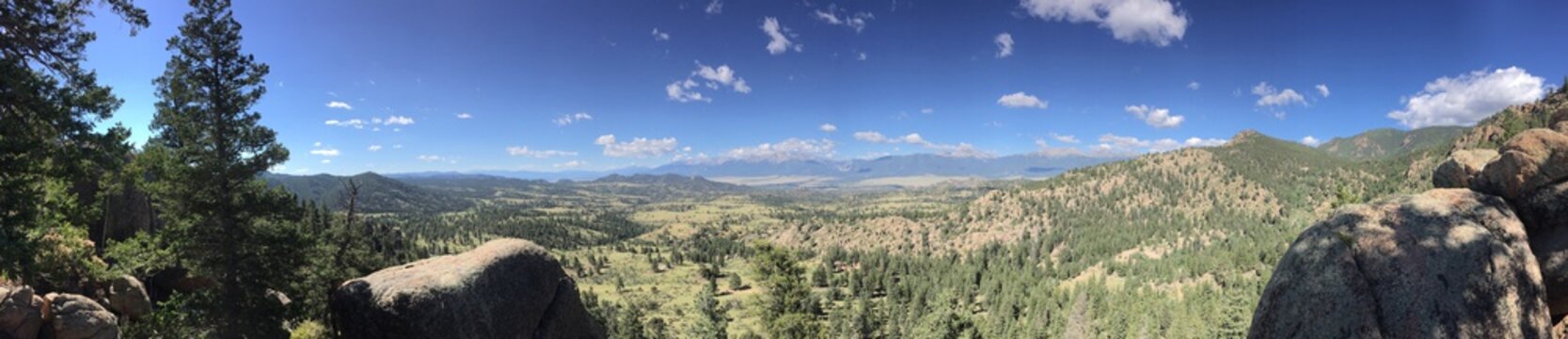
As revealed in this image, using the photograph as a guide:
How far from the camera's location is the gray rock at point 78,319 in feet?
65.9

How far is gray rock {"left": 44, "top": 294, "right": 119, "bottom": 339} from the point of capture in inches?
791

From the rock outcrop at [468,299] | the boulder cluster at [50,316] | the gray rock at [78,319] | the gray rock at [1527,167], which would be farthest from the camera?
the gray rock at [78,319]

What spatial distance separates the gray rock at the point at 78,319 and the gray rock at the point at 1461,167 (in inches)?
1690

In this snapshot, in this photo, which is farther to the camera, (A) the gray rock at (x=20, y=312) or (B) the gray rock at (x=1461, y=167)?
(A) the gray rock at (x=20, y=312)

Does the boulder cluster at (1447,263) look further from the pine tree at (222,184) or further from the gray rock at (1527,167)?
the pine tree at (222,184)

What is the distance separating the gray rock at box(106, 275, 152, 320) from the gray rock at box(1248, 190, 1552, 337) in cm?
4305

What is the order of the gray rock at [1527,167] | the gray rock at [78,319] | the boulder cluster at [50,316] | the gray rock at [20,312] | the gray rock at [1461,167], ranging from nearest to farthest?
the gray rock at [1527,167], the gray rock at [1461,167], the gray rock at [20,312], the boulder cluster at [50,316], the gray rock at [78,319]

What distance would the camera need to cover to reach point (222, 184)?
867 inches

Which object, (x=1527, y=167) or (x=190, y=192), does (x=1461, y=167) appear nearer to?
(x=1527, y=167)

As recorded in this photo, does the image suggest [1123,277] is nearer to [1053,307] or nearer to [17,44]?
[1053,307]

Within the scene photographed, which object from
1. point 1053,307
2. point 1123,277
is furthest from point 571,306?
point 1123,277

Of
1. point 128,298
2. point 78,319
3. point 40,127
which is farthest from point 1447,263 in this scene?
point 128,298

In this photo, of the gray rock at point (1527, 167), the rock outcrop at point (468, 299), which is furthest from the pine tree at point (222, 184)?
the gray rock at point (1527, 167)

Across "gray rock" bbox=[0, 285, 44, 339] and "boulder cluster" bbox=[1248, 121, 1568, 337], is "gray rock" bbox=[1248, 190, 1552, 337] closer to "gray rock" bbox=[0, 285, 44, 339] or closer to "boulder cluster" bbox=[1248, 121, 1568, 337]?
"boulder cluster" bbox=[1248, 121, 1568, 337]
